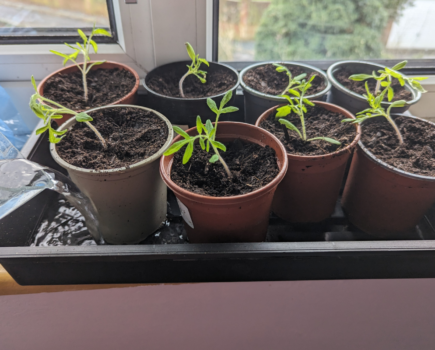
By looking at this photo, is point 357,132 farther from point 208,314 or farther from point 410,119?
point 208,314

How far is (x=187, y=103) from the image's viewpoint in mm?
1054

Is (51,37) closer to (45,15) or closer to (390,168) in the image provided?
(45,15)

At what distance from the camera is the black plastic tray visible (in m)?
0.78

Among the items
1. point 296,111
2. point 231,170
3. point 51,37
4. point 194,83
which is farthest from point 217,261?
point 51,37

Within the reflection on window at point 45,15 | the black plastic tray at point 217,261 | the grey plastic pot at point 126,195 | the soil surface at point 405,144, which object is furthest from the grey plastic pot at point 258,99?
the reflection on window at point 45,15

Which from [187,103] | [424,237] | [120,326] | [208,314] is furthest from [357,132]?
[120,326]

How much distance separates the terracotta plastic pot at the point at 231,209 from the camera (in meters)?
0.77

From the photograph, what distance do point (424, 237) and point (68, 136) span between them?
1.15 metres

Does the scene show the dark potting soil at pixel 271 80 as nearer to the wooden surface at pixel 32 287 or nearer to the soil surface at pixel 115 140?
the soil surface at pixel 115 140

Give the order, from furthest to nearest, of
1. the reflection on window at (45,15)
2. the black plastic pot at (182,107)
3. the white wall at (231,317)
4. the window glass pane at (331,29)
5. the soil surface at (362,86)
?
1. the window glass pane at (331,29)
2. the reflection on window at (45,15)
3. the soil surface at (362,86)
4. the black plastic pot at (182,107)
5. the white wall at (231,317)

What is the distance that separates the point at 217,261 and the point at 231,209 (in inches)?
5.7

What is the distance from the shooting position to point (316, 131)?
999mm

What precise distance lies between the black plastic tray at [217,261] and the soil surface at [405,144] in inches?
8.8

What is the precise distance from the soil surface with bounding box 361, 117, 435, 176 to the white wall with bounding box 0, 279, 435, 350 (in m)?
0.32
